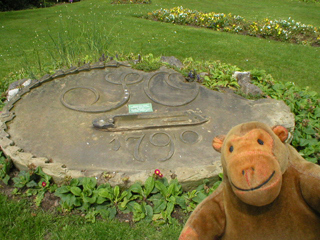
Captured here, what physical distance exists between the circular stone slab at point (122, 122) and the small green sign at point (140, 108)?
0.01 metres

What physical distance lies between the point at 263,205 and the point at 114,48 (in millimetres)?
6376

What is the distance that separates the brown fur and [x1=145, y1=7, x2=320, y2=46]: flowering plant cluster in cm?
841

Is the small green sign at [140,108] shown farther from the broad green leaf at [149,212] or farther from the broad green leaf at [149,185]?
the broad green leaf at [149,212]

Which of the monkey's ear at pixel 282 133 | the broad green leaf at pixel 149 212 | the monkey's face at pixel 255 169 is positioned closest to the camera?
the monkey's face at pixel 255 169

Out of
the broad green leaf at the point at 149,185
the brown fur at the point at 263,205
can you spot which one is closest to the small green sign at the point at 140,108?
the broad green leaf at the point at 149,185

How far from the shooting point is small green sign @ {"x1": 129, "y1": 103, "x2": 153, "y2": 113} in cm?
403

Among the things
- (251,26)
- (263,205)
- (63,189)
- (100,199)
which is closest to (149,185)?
(100,199)

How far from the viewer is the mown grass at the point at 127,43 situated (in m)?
6.01

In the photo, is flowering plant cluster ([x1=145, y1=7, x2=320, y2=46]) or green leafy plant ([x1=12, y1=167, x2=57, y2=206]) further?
flowering plant cluster ([x1=145, y1=7, x2=320, y2=46])

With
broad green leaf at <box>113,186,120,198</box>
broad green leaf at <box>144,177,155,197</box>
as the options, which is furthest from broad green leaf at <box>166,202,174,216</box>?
broad green leaf at <box>113,186,120,198</box>

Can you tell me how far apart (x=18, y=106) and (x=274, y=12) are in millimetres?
12362

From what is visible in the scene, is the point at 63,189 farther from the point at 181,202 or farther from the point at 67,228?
the point at 181,202

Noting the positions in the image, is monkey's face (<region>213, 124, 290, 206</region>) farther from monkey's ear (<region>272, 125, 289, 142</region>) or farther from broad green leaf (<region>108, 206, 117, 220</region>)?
broad green leaf (<region>108, 206, 117, 220</region>)

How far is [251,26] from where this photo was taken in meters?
9.64
